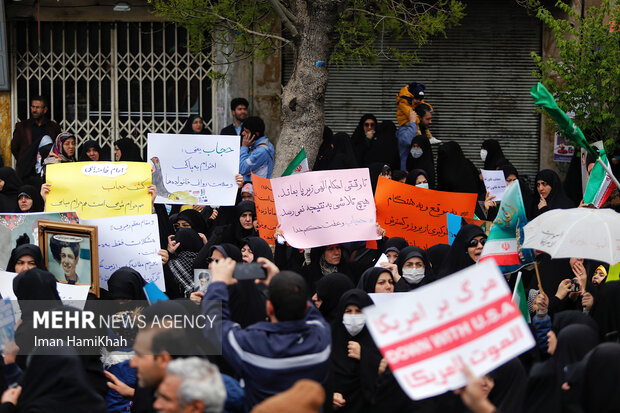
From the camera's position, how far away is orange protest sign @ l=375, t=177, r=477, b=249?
296 inches

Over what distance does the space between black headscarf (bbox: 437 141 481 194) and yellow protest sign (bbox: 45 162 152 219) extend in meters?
4.28

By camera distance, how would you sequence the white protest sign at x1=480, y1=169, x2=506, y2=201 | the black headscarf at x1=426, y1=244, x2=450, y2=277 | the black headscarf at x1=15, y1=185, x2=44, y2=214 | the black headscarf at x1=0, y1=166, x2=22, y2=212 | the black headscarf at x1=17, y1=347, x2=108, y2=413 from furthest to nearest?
1. the white protest sign at x1=480, y1=169, x2=506, y2=201
2. the black headscarf at x1=0, y1=166, x2=22, y2=212
3. the black headscarf at x1=15, y1=185, x2=44, y2=214
4. the black headscarf at x1=426, y1=244, x2=450, y2=277
5. the black headscarf at x1=17, y1=347, x2=108, y2=413

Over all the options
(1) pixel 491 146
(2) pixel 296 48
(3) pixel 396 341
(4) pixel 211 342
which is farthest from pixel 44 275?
(1) pixel 491 146

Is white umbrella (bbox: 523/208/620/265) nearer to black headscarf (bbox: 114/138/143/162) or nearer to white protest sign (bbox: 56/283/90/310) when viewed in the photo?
white protest sign (bbox: 56/283/90/310)

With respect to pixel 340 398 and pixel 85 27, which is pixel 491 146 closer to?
pixel 85 27

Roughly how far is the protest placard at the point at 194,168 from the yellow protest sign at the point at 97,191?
77 centimetres

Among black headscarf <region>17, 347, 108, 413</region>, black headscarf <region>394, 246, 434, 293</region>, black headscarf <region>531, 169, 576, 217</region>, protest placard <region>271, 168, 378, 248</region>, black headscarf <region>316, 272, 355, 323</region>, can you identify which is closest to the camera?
black headscarf <region>17, 347, 108, 413</region>

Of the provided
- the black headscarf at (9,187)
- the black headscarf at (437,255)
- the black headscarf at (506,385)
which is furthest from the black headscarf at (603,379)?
the black headscarf at (9,187)

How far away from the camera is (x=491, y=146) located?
35.6 ft

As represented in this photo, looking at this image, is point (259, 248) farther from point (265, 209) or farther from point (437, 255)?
point (437, 255)

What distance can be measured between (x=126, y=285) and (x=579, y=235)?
2742mm

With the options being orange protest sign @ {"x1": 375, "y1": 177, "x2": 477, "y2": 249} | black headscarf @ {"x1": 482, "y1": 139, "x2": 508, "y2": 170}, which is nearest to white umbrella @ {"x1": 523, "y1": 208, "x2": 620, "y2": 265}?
orange protest sign @ {"x1": 375, "y1": 177, "x2": 477, "y2": 249}

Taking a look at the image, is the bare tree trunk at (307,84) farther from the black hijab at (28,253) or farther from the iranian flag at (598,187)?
the black hijab at (28,253)

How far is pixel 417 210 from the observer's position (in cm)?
757
